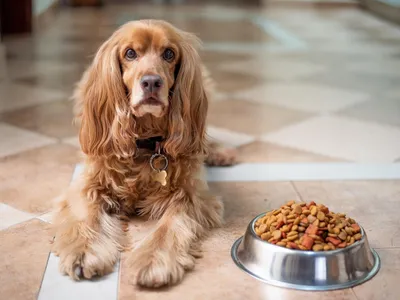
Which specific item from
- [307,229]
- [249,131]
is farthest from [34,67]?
[307,229]

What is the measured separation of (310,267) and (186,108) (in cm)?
75

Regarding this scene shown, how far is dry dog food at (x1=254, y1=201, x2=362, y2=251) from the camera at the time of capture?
203 centimetres

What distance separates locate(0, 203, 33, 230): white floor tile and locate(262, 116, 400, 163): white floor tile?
160 cm

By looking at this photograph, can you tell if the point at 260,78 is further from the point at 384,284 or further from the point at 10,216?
the point at 384,284

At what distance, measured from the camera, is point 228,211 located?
8.68 feet

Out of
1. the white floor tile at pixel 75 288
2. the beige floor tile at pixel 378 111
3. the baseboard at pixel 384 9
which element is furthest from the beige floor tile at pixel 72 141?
the baseboard at pixel 384 9

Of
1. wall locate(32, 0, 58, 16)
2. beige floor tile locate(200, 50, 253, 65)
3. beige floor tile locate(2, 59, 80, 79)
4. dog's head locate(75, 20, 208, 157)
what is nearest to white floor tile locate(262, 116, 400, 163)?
dog's head locate(75, 20, 208, 157)

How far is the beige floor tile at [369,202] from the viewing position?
243 cm

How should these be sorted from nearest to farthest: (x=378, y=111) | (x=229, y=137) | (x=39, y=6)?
(x=229, y=137) → (x=378, y=111) → (x=39, y=6)

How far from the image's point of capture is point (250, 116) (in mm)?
4176

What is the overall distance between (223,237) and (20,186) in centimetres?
103

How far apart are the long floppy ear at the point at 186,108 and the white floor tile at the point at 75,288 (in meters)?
0.56

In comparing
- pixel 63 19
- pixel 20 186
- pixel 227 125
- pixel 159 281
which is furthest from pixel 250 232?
pixel 63 19

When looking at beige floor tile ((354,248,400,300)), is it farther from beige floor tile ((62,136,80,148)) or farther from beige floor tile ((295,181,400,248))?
beige floor tile ((62,136,80,148))
